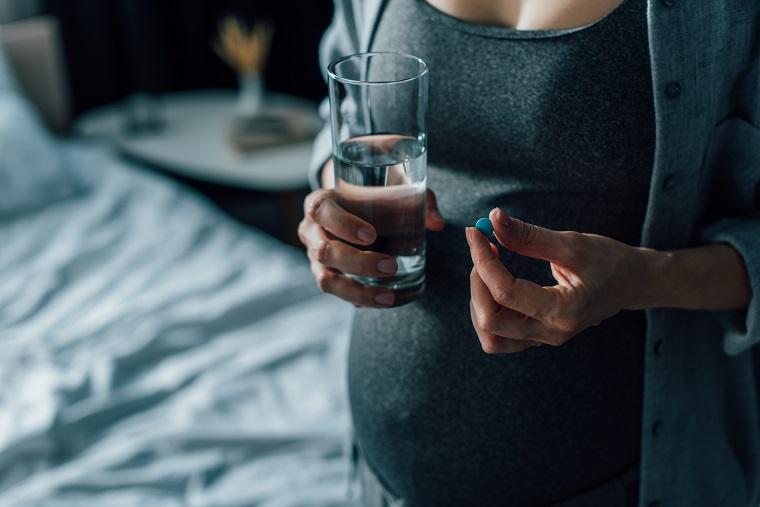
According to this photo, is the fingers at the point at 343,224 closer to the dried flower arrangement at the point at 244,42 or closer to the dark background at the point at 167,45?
the dried flower arrangement at the point at 244,42

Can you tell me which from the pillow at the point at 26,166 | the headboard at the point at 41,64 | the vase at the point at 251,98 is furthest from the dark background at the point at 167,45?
the pillow at the point at 26,166

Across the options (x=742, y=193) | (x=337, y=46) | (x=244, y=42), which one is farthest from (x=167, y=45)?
(x=742, y=193)

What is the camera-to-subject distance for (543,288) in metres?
0.61

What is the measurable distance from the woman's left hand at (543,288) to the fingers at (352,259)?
10 cm

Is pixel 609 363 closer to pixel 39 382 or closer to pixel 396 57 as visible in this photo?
pixel 396 57

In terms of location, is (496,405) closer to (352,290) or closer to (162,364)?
(352,290)

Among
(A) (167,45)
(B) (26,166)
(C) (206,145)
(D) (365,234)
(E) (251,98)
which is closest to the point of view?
(D) (365,234)

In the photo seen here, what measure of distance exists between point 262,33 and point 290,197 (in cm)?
65

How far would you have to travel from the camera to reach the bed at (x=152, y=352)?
126 cm

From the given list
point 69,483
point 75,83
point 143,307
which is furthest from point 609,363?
point 75,83

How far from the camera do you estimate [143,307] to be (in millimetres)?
1625

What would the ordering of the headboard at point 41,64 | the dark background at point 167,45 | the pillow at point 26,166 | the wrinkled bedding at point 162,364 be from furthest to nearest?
1. the dark background at point 167,45
2. the headboard at point 41,64
3. the pillow at point 26,166
4. the wrinkled bedding at point 162,364

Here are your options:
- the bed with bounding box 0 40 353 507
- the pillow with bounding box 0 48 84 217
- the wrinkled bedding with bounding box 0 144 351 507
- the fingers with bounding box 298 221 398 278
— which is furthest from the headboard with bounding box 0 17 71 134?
the fingers with bounding box 298 221 398 278

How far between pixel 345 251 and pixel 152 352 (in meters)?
0.91
